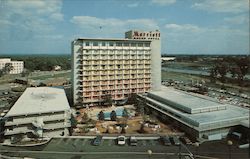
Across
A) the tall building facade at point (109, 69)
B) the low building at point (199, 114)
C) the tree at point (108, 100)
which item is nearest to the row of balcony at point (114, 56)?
the tall building facade at point (109, 69)

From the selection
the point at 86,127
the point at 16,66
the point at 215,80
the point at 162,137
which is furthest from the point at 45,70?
the point at 162,137

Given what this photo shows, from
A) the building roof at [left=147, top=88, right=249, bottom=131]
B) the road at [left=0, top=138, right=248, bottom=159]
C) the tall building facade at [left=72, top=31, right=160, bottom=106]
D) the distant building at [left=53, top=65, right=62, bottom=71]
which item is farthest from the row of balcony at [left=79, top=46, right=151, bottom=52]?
the distant building at [left=53, top=65, right=62, bottom=71]

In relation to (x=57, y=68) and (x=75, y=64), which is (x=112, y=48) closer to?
(x=75, y=64)

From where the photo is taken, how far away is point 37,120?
A: 6141 millimetres

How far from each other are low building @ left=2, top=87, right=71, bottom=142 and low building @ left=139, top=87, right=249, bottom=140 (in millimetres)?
3072

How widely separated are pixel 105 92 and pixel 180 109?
369 cm

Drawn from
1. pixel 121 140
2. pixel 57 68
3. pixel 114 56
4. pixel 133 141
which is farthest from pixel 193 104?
pixel 57 68

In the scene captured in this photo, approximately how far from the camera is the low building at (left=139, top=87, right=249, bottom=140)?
216 inches

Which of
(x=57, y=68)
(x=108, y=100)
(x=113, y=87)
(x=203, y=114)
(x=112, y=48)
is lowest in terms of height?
(x=108, y=100)

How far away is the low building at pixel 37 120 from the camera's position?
20.0ft

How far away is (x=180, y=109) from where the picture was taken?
7.14 m

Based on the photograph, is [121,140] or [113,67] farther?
[113,67]

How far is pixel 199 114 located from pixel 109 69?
450cm

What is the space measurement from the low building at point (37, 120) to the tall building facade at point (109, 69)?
2365mm
